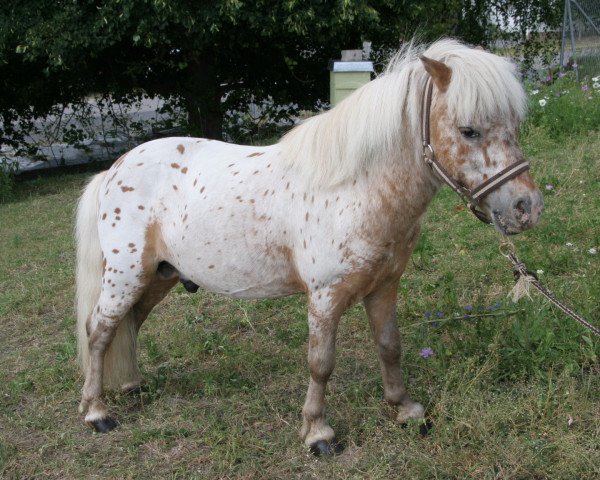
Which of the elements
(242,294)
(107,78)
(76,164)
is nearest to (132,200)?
(242,294)

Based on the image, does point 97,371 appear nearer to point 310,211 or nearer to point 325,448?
point 325,448

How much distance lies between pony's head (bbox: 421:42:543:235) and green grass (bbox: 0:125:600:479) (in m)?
1.03

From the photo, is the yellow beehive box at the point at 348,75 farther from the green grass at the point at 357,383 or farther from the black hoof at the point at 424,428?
the black hoof at the point at 424,428

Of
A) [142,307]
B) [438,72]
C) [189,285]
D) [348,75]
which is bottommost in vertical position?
[142,307]

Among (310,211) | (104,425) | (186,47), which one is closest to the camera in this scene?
(310,211)

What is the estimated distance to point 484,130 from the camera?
2408mm

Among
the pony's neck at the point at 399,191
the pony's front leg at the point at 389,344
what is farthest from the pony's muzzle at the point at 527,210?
the pony's front leg at the point at 389,344

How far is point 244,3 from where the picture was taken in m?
9.03

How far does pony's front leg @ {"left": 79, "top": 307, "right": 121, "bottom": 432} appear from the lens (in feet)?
11.6

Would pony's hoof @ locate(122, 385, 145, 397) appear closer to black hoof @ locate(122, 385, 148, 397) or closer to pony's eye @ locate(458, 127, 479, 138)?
black hoof @ locate(122, 385, 148, 397)

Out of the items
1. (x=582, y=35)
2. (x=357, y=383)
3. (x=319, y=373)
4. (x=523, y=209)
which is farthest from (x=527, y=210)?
(x=582, y=35)

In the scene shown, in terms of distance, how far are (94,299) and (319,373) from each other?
4.90 ft

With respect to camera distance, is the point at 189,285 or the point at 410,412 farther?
the point at 189,285

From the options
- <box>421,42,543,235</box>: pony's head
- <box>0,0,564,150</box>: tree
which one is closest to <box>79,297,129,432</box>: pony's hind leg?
<box>421,42,543,235</box>: pony's head
